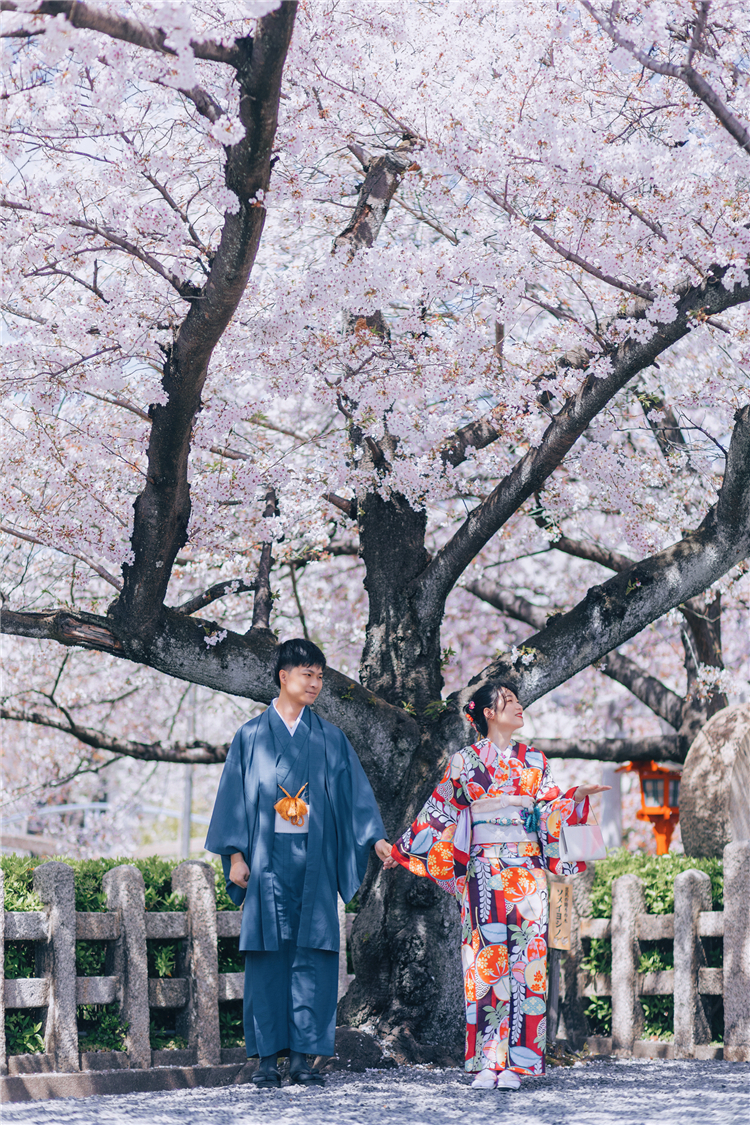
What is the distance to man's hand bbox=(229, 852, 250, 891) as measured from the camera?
4.92 meters

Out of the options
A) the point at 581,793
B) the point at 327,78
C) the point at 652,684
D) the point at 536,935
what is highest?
the point at 327,78

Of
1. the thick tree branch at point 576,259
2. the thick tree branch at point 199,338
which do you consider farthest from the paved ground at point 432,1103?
the thick tree branch at point 576,259

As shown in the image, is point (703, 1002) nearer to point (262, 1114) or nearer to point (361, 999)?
point (361, 999)

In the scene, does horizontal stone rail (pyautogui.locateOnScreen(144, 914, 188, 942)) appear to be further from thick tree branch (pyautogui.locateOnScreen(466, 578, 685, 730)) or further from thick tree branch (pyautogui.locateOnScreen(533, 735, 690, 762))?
thick tree branch (pyautogui.locateOnScreen(466, 578, 685, 730))

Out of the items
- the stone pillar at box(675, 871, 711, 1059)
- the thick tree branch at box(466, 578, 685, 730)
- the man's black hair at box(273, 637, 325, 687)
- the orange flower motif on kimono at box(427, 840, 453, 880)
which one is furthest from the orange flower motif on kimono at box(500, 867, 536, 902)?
the thick tree branch at box(466, 578, 685, 730)

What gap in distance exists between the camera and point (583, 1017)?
22.8 feet

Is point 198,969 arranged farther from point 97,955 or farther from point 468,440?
point 468,440

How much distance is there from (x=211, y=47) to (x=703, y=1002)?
544 centimetres

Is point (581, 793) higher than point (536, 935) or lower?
higher

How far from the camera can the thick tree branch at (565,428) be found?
5.05 metres

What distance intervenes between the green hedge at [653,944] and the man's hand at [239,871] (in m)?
2.91

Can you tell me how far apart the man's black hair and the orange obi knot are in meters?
0.58

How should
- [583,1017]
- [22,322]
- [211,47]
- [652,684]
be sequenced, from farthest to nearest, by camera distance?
[652,684], [583,1017], [22,322], [211,47]

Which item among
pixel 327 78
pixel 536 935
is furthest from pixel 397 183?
pixel 536 935
